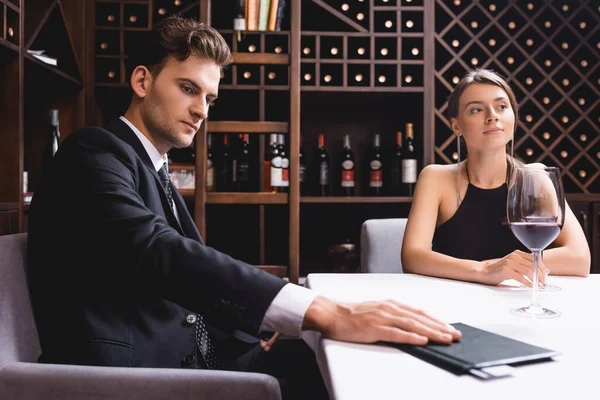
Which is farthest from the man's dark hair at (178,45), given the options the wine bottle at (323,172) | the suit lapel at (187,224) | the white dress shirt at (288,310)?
the wine bottle at (323,172)

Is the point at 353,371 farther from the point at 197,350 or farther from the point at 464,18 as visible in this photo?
the point at 464,18

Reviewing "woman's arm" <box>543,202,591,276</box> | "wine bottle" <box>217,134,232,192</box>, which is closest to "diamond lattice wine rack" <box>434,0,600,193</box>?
"wine bottle" <box>217,134,232,192</box>

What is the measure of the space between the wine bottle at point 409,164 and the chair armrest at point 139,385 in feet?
7.18

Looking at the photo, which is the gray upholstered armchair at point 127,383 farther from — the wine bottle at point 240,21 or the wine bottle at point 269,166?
the wine bottle at point 240,21

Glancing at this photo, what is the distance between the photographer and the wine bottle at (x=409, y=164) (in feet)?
9.02

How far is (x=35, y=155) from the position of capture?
2434 mm

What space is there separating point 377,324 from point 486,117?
1.17 m

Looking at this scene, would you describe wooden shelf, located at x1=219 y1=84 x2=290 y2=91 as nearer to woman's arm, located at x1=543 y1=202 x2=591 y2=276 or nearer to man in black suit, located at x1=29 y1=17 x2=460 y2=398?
man in black suit, located at x1=29 y1=17 x2=460 y2=398

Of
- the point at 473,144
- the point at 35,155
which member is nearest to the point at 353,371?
the point at 473,144

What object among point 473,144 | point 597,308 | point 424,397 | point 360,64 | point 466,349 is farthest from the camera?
point 360,64

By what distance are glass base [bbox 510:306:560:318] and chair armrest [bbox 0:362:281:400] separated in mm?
389

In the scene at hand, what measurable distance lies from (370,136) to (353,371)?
2.56 meters

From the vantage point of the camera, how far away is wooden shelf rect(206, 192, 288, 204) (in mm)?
2635

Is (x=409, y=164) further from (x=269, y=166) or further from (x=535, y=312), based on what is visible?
(x=535, y=312)
